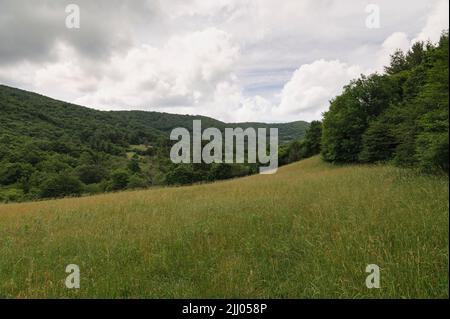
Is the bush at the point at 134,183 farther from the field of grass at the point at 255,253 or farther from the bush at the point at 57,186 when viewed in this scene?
the field of grass at the point at 255,253

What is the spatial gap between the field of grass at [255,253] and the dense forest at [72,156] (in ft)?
102

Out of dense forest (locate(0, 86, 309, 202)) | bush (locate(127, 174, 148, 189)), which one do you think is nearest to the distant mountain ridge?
dense forest (locate(0, 86, 309, 202))

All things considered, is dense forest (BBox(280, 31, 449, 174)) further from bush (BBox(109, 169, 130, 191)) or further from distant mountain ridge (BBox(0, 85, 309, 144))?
distant mountain ridge (BBox(0, 85, 309, 144))

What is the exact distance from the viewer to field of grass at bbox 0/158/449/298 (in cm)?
326

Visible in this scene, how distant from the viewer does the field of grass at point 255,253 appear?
3.26 metres

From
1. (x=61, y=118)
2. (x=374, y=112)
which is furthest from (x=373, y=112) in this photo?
(x=61, y=118)

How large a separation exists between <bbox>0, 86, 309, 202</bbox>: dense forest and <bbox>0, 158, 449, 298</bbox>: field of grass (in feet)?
102

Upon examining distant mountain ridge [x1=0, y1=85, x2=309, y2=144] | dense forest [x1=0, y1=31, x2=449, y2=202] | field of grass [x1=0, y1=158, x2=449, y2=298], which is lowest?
field of grass [x1=0, y1=158, x2=449, y2=298]

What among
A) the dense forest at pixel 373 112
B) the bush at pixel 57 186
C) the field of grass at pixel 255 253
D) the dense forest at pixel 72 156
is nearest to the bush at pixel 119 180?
the dense forest at pixel 72 156

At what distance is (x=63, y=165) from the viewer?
223ft

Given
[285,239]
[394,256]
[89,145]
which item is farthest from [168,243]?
[89,145]

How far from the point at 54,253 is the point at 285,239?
4.49 meters

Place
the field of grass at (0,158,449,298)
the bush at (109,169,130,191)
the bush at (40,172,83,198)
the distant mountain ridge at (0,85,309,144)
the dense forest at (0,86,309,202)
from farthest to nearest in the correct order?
the distant mountain ridge at (0,85,309,144) → the bush at (109,169,130,191) → the dense forest at (0,86,309,202) → the bush at (40,172,83,198) → the field of grass at (0,158,449,298)
